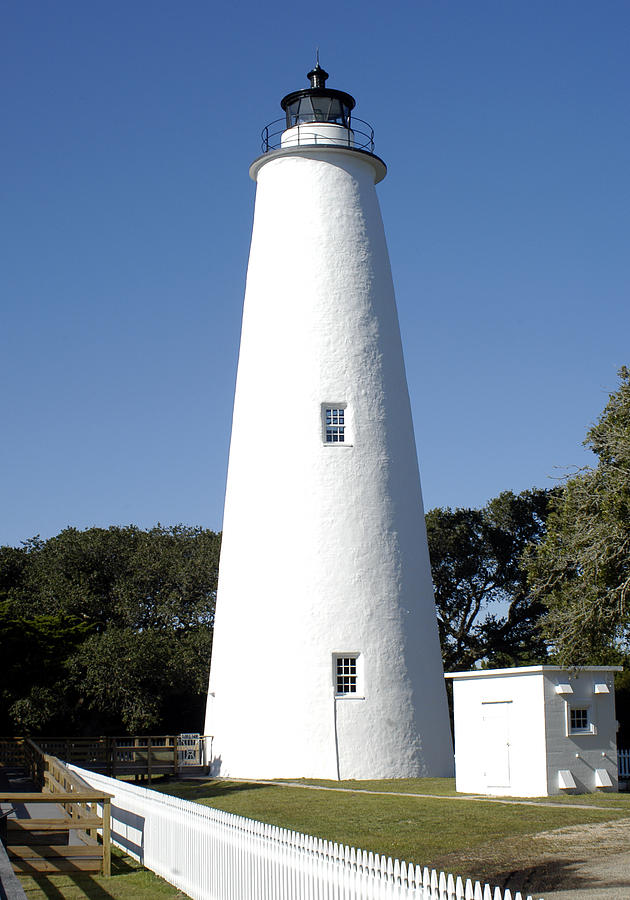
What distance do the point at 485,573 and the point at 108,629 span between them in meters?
17.1

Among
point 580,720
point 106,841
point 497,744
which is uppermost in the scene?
point 580,720

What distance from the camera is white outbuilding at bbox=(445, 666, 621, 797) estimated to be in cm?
1845

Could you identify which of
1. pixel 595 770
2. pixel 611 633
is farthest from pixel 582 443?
pixel 595 770

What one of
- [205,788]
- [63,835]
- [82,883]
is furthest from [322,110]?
[82,883]

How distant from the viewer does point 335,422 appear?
83.5 ft

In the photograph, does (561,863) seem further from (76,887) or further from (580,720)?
(580,720)

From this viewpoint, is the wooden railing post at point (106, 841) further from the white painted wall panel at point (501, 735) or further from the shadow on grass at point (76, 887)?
the white painted wall panel at point (501, 735)

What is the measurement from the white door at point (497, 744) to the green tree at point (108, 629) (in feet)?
44.1

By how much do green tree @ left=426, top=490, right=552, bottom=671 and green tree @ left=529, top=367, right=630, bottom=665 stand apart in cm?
2031

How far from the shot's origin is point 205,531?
142 feet

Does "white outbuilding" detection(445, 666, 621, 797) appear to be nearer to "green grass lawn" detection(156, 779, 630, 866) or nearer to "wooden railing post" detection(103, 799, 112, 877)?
"green grass lawn" detection(156, 779, 630, 866)

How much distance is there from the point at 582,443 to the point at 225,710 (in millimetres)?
11142

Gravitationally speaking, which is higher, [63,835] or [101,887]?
[63,835]

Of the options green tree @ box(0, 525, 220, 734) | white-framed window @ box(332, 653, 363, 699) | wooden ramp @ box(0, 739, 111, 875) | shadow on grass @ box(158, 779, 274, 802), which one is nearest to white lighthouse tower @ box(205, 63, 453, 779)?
white-framed window @ box(332, 653, 363, 699)
